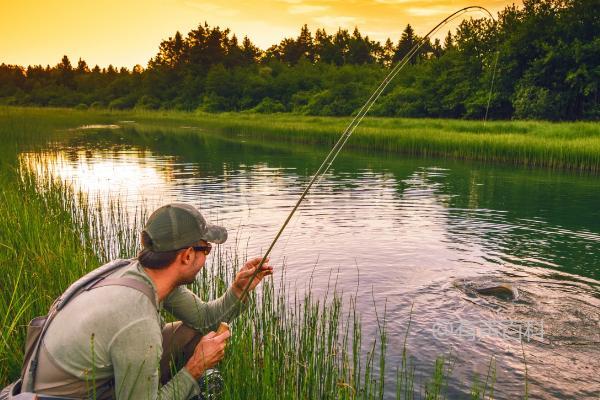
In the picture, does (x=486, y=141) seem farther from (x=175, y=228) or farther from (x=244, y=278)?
(x=175, y=228)

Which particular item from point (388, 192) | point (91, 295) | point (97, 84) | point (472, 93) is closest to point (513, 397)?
point (91, 295)

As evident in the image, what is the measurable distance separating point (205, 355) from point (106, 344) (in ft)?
2.08

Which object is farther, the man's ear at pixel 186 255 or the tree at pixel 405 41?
the tree at pixel 405 41

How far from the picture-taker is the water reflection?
20.1 ft

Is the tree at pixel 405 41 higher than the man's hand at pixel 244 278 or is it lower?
higher

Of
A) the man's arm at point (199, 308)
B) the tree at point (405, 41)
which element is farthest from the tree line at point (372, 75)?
the man's arm at point (199, 308)

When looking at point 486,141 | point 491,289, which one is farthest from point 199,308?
point 486,141

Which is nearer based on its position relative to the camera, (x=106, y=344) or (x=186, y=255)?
(x=106, y=344)

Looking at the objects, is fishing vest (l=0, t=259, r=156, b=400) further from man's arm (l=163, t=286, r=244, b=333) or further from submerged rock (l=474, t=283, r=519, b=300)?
submerged rock (l=474, t=283, r=519, b=300)

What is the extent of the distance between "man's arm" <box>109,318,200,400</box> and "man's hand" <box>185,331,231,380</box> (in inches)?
15.6

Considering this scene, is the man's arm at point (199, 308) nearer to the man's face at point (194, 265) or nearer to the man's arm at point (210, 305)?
the man's arm at point (210, 305)

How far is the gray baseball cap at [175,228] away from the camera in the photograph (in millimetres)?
2865

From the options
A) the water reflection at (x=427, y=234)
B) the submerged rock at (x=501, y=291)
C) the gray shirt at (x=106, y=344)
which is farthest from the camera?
the submerged rock at (x=501, y=291)

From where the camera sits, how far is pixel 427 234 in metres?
11.7
